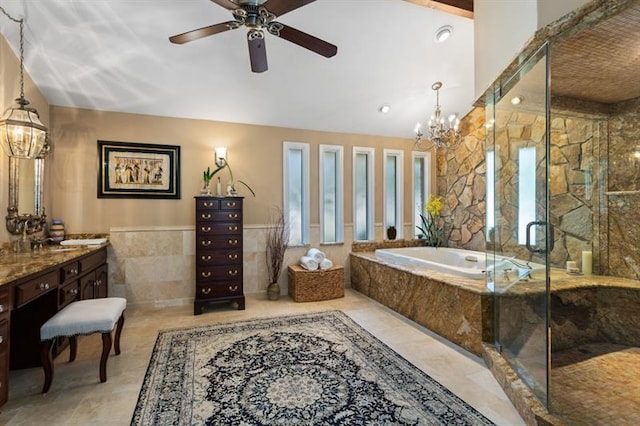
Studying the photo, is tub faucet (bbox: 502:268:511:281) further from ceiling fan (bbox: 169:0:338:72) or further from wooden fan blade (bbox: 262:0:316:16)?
wooden fan blade (bbox: 262:0:316:16)

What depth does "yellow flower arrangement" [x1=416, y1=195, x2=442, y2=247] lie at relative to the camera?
504 centimetres

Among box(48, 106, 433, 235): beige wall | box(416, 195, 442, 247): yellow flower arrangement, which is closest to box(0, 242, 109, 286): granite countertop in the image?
box(48, 106, 433, 235): beige wall

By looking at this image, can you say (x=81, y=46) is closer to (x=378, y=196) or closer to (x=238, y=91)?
(x=238, y=91)

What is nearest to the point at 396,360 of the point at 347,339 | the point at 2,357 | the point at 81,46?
the point at 347,339

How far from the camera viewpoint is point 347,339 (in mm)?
2990

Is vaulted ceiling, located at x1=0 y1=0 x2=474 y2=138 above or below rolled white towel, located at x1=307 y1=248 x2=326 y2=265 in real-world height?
above

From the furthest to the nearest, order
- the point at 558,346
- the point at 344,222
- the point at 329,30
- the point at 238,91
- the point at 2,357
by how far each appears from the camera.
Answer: the point at 344,222
the point at 238,91
the point at 329,30
the point at 558,346
the point at 2,357

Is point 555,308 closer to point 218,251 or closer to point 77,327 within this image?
point 218,251

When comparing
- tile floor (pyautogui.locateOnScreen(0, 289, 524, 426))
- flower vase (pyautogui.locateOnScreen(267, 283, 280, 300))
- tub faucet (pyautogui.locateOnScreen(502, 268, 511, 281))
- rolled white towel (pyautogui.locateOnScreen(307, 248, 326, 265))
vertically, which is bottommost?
tile floor (pyautogui.locateOnScreen(0, 289, 524, 426))

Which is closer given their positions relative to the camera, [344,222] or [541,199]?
[541,199]

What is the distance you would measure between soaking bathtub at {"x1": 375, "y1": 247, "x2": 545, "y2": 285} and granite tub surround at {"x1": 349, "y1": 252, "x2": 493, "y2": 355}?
0.39 feet

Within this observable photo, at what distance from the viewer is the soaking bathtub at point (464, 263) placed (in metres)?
2.54

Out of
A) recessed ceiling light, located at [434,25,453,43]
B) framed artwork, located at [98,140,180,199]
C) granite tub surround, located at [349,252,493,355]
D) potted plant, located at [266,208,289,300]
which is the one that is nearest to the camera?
granite tub surround, located at [349,252,493,355]

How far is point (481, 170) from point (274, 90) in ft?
10.4
